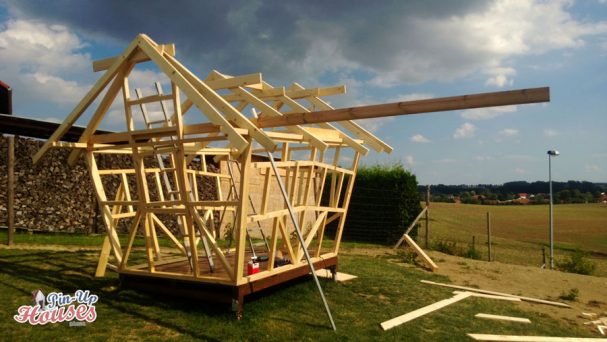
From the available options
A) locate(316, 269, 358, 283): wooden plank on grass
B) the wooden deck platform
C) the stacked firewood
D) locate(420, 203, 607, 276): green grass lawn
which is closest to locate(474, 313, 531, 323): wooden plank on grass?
locate(316, 269, 358, 283): wooden plank on grass

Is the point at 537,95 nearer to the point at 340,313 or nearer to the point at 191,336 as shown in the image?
the point at 340,313

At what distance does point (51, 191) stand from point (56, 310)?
6533 mm

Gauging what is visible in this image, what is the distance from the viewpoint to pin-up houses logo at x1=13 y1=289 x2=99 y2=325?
17.0 feet

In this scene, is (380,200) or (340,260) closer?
(340,260)

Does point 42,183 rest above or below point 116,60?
below

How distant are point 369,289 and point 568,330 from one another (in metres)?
3.01

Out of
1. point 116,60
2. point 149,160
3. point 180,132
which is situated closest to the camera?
point 180,132

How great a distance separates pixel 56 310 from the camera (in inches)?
213

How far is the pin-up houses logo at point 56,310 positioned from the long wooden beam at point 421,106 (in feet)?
10.5

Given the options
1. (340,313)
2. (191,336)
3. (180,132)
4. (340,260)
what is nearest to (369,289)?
(340,313)

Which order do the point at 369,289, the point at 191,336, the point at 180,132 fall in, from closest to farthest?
the point at 191,336 → the point at 180,132 → the point at 369,289

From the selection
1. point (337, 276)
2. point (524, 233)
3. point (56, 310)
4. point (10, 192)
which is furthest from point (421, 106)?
point (524, 233)

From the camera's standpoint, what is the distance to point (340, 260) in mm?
10742

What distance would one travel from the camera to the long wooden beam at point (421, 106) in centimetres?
435
